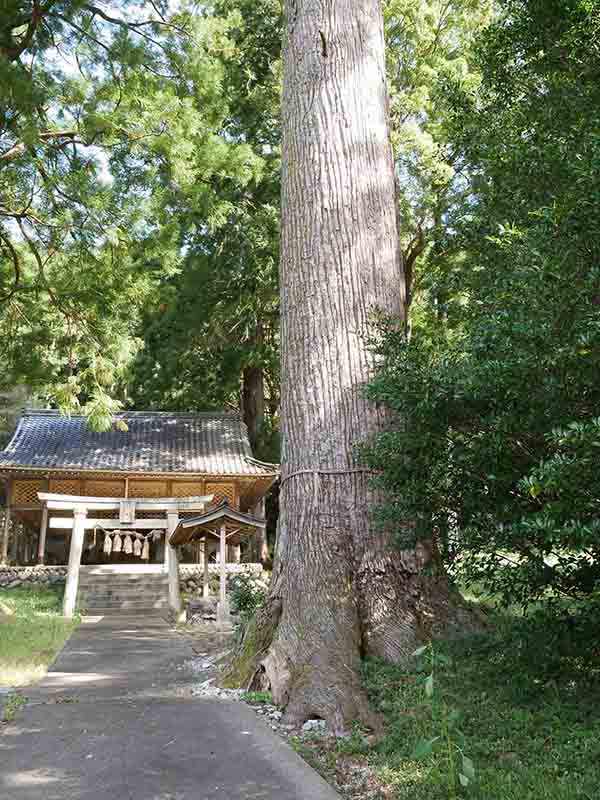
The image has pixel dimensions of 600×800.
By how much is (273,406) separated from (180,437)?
4.88m

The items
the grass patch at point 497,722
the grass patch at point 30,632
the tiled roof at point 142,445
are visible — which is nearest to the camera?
the grass patch at point 497,722

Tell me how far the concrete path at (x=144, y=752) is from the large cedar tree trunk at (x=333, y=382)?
1.62ft

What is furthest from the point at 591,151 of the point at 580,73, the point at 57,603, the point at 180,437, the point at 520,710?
the point at 180,437

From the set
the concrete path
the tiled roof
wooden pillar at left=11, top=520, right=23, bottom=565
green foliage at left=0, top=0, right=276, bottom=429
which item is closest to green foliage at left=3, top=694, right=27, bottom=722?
the concrete path

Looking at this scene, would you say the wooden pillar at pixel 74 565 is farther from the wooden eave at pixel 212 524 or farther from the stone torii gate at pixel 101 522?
the wooden eave at pixel 212 524

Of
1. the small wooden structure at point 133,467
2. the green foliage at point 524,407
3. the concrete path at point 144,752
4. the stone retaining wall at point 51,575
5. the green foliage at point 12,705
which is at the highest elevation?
the small wooden structure at point 133,467

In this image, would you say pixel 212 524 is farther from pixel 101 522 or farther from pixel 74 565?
pixel 74 565

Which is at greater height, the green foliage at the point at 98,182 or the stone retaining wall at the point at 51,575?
the green foliage at the point at 98,182

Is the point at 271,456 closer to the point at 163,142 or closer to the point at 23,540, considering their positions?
the point at 23,540

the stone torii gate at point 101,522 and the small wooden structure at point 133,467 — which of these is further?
the small wooden structure at point 133,467

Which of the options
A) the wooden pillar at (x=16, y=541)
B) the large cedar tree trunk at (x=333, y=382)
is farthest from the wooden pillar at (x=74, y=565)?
the wooden pillar at (x=16, y=541)

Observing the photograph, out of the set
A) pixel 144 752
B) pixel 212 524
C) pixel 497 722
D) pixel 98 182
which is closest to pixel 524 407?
pixel 497 722

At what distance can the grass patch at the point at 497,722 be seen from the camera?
111 inches

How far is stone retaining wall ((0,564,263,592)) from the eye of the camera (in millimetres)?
16031
